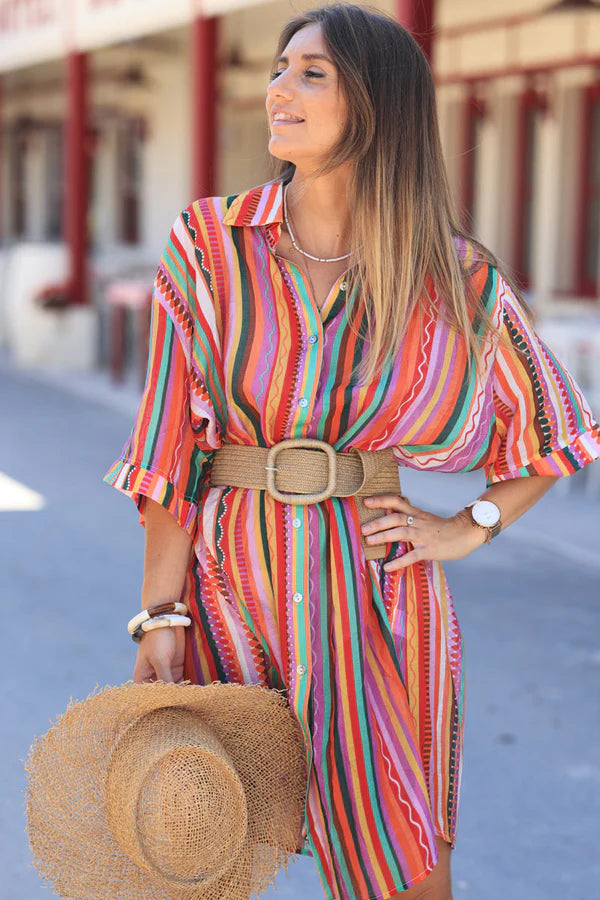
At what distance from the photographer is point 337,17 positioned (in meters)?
1.97

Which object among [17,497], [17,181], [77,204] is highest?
[17,181]

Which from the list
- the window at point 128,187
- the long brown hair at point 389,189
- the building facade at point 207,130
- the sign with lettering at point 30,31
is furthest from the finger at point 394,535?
the window at point 128,187

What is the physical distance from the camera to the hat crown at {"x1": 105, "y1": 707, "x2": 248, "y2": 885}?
5.77ft

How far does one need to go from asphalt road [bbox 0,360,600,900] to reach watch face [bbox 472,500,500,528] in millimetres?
1375

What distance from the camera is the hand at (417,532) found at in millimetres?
2016

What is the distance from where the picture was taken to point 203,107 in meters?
10.9

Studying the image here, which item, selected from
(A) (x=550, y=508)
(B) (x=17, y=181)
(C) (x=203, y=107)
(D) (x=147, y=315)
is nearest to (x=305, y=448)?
(A) (x=550, y=508)

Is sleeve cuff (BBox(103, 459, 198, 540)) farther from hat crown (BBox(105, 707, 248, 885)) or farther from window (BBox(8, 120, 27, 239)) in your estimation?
window (BBox(8, 120, 27, 239))

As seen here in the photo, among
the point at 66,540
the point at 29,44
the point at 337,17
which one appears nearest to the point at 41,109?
the point at 29,44

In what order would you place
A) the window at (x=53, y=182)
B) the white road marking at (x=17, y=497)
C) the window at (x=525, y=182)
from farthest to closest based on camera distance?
the window at (x=53, y=182)
the window at (x=525, y=182)
the white road marking at (x=17, y=497)

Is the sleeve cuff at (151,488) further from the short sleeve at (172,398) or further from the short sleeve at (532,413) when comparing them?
the short sleeve at (532,413)

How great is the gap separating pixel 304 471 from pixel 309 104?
55 centimetres

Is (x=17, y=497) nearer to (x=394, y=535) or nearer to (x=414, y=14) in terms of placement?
(x=414, y=14)

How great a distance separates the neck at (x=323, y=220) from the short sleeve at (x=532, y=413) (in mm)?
262
